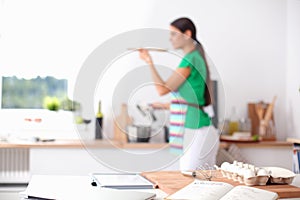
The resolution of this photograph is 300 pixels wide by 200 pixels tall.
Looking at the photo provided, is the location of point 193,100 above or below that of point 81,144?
above

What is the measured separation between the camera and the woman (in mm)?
3609

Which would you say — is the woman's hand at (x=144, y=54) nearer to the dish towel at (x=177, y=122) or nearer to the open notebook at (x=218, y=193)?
the dish towel at (x=177, y=122)

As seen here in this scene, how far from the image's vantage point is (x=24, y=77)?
4.58m

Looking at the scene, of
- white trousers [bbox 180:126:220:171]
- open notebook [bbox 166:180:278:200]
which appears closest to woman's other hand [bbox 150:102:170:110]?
white trousers [bbox 180:126:220:171]

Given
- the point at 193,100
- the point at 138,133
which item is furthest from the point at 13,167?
the point at 193,100

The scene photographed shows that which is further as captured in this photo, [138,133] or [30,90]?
[30,90]

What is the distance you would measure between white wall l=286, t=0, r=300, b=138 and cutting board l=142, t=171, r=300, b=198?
2473 millimetres

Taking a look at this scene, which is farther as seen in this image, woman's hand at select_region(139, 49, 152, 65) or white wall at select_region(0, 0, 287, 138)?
white wall at select_region(0, 0, 287, 138)

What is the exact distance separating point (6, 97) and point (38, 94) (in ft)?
0.91

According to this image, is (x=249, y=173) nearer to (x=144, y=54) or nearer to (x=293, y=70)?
(x=144, y=54)

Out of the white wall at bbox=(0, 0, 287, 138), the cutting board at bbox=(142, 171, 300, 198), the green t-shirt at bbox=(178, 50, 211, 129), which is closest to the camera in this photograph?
the cutting board at bbox=(142, 171, 300, 198)

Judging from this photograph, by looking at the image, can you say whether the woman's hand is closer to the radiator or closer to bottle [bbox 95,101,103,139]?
bottle [bbox 95,101,103,139]

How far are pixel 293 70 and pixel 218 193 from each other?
3.22 m

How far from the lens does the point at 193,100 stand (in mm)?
3807
